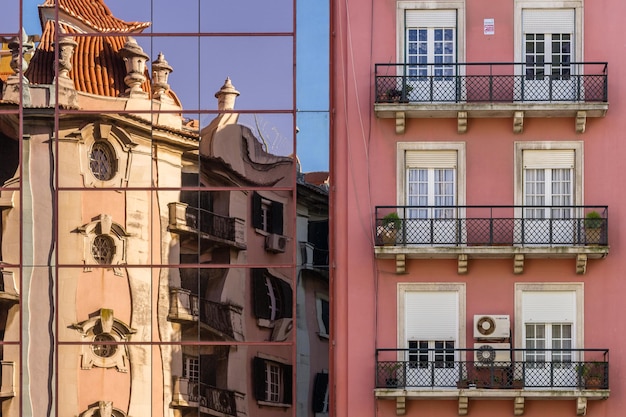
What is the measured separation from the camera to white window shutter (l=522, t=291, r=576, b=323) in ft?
120

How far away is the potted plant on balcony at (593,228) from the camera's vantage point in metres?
36.2

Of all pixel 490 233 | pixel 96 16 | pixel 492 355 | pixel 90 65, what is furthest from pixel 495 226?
pixel 96 16

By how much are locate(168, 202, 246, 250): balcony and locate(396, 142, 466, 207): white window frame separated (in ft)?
13.8

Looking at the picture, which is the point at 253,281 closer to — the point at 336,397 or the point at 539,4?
the point at 336,397

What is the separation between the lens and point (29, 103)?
38.0 metres

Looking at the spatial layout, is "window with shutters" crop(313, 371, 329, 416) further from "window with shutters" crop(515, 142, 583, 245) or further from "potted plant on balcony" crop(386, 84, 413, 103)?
"potted plant on balcony" crop(386, 84, 413, 103)

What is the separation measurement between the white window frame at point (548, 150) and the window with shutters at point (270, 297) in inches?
248

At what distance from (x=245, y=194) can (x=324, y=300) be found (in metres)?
3.44

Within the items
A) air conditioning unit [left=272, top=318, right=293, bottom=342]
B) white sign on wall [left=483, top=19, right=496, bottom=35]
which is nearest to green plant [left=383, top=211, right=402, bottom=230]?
air conditioning unit [left=272, top=318, right=293, bottom=342]

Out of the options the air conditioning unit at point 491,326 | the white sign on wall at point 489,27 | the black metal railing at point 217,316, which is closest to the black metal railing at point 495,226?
the air conditioning unit at point 491,326

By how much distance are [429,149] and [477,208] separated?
1968mm

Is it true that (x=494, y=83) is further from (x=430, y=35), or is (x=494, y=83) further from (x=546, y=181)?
(x=546, y=181)

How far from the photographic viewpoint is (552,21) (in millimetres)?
37625

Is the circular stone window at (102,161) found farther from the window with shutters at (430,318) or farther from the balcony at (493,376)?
the balcony at (493,376)
